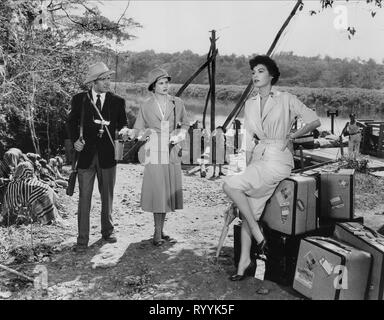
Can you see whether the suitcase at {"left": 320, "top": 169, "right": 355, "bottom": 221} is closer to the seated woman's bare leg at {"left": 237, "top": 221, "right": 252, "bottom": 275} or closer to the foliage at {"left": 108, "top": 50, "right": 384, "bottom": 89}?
the seated woman's bare leg at {"left": 237, "top": 221, "right": 252, "bottom": 275}

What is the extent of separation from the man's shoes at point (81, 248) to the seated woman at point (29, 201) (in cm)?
120

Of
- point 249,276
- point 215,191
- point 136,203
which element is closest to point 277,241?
point 249,276

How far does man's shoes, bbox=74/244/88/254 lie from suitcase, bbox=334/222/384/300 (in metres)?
2.77

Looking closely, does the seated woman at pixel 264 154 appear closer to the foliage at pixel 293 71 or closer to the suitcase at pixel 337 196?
the suitcase at pixel 337 196

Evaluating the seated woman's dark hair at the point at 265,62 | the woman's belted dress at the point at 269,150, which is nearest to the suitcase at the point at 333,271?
the woman's belted dress at the point at 269,150

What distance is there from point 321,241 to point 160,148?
7.07ft

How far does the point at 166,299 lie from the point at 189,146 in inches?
369

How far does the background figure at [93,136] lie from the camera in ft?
16.2

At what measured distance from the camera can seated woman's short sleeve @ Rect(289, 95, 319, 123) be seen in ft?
13.4

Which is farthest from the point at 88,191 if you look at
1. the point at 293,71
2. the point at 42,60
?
the point at 293,71

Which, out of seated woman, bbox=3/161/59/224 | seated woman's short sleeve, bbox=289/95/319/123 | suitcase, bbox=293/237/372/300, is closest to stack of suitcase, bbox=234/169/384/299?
suitcase, bbox=293/237/372/300

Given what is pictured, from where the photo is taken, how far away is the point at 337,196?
Result: 4.34 m

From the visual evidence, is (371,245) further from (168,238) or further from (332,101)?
(332,101)
